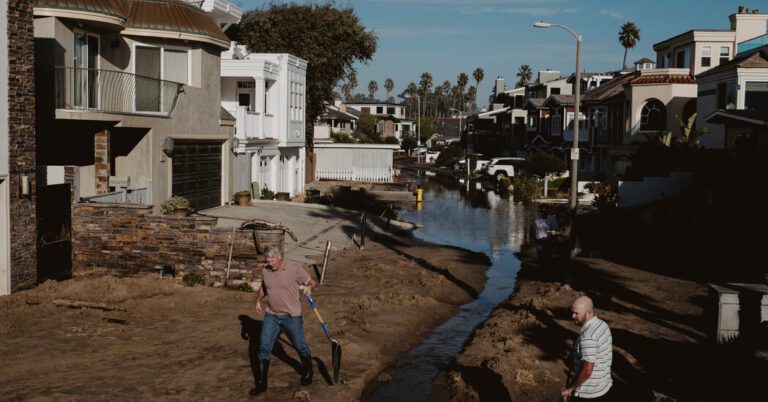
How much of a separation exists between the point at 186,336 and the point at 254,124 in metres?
22.9

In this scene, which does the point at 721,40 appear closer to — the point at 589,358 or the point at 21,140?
the point at 21,140

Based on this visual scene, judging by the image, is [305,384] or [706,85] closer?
[305,384]

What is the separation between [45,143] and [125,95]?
2.59m

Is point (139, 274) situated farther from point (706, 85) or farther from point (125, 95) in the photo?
point (706, 85)

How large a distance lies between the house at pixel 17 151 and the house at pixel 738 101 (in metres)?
23.0

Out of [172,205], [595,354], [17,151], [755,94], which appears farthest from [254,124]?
[595,354]

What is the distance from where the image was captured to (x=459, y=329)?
16.1m

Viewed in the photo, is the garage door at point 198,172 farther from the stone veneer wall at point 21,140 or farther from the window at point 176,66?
the stone veneer wall at point 21,140

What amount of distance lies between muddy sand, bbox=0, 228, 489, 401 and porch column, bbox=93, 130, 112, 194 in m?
5.86

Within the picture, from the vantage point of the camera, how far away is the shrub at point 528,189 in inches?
1944

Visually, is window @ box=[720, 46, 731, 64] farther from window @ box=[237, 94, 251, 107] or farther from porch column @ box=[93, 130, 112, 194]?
porch column @ box=[93, 130, 112, 194]

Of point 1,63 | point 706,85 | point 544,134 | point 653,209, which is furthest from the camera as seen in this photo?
point 544,134

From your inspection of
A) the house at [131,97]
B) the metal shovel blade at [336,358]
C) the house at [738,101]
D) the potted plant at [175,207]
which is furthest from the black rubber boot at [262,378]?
the house at [738,101]

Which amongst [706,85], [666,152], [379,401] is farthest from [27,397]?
[706,85]
